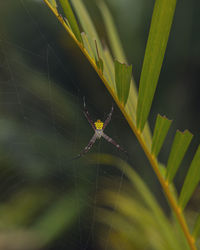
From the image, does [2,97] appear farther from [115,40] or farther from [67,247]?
[67,247]

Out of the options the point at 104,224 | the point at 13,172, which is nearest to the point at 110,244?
the point at 104,224

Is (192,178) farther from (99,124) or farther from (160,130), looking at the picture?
(99,124)

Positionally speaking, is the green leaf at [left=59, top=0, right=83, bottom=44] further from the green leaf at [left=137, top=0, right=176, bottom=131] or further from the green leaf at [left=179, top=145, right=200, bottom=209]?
the green leaf at [left=179, top=145, right=200, bottom=209]

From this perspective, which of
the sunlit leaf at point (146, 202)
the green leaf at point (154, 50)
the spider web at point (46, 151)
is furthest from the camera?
the spider web at point (46, 151)

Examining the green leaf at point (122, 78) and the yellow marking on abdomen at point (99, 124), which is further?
the yellow marking on abdomen at point (99, 124)

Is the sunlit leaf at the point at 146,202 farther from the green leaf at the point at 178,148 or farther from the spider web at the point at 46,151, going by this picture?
the green leaf at the point at 178,148

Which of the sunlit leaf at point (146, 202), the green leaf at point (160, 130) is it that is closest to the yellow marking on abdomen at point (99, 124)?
the sunlit leaf at point (146, 202)
